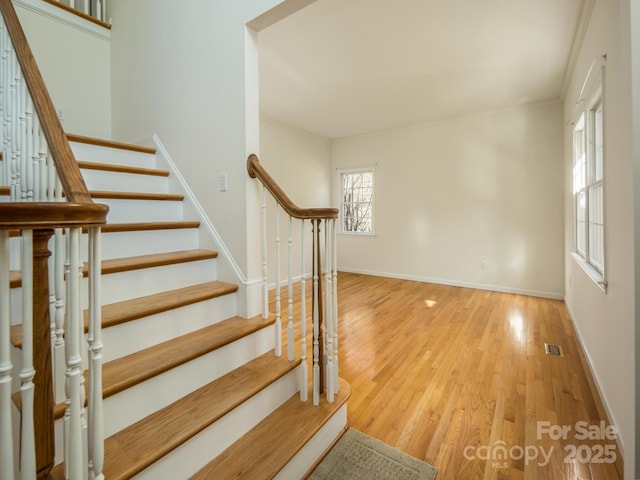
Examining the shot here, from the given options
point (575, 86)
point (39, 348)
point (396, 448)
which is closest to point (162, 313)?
point (39, 348)

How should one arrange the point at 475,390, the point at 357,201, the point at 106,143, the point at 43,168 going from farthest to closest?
the point at 357,201
the point at 106,143
the point at 475,390
the point at 43,168

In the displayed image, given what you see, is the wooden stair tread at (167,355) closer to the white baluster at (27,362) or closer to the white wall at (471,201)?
the white baluster at (27,362)

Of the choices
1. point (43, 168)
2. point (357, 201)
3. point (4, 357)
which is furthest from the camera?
point (357, 201)

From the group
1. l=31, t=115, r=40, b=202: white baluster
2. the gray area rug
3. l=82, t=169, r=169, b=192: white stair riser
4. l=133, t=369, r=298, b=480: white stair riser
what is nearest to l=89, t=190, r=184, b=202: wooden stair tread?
l=82, t=169, r=169, b=192: white stair riser

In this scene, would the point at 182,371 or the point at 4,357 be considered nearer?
the point at 4,357

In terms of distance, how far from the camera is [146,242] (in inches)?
73.0

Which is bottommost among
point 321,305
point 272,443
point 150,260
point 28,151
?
point 272,443

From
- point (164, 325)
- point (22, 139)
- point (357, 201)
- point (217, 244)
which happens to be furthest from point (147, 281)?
point (357, 201)

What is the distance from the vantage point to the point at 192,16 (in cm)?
210

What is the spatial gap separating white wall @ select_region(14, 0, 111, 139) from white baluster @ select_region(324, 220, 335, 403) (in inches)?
109

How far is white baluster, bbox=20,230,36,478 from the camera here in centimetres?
64

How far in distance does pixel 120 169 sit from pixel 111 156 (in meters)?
0.30

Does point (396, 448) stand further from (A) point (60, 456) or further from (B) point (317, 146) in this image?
(B) point (317, 146)

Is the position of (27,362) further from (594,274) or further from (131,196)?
(594,274)
